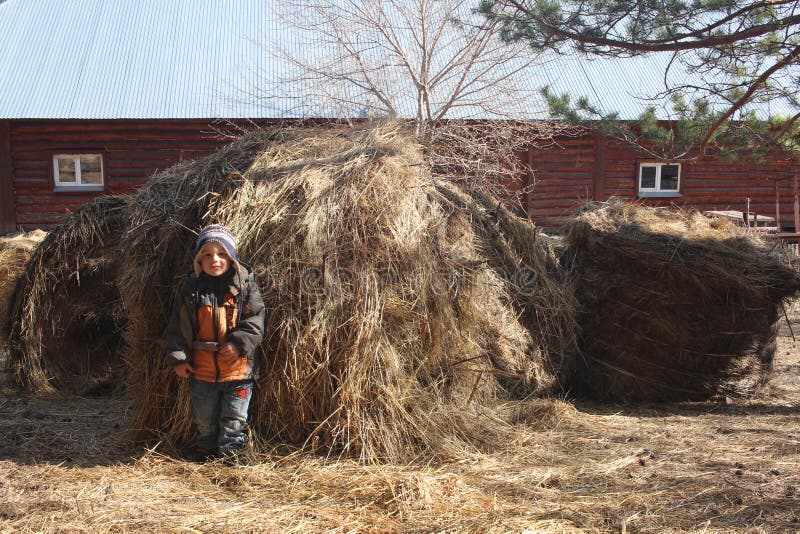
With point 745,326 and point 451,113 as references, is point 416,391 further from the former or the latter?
point 451,113

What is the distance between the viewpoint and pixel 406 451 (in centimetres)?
426

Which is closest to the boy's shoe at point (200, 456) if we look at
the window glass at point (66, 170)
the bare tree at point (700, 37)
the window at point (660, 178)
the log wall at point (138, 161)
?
the bare tree at point (700, 37)

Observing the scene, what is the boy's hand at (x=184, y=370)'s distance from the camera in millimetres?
4156

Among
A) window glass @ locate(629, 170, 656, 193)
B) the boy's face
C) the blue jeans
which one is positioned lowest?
the blue jeans

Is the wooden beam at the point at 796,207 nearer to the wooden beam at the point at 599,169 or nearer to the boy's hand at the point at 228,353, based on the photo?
the wooden beam at the point at 599,169

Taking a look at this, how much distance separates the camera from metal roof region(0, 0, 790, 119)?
1526 cm

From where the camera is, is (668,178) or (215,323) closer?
(215,323)

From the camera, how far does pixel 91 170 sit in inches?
634

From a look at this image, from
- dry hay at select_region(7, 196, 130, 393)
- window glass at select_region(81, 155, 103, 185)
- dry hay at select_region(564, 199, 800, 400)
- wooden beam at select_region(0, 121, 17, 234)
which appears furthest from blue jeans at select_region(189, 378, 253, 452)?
wooden beam at select_region(0, 121, 17, 234)

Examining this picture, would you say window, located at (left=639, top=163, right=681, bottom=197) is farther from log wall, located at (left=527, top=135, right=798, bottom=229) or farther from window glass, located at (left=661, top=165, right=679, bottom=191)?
log wall, located at (left=527, top=135, right=798, bottom=229)

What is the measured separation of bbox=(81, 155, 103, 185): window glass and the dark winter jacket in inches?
521

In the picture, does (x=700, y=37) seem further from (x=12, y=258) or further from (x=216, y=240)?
(x=12, y=258)

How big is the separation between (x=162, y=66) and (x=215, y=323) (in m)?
14.2

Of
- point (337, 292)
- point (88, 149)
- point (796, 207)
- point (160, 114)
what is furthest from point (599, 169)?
point (337, 292)
